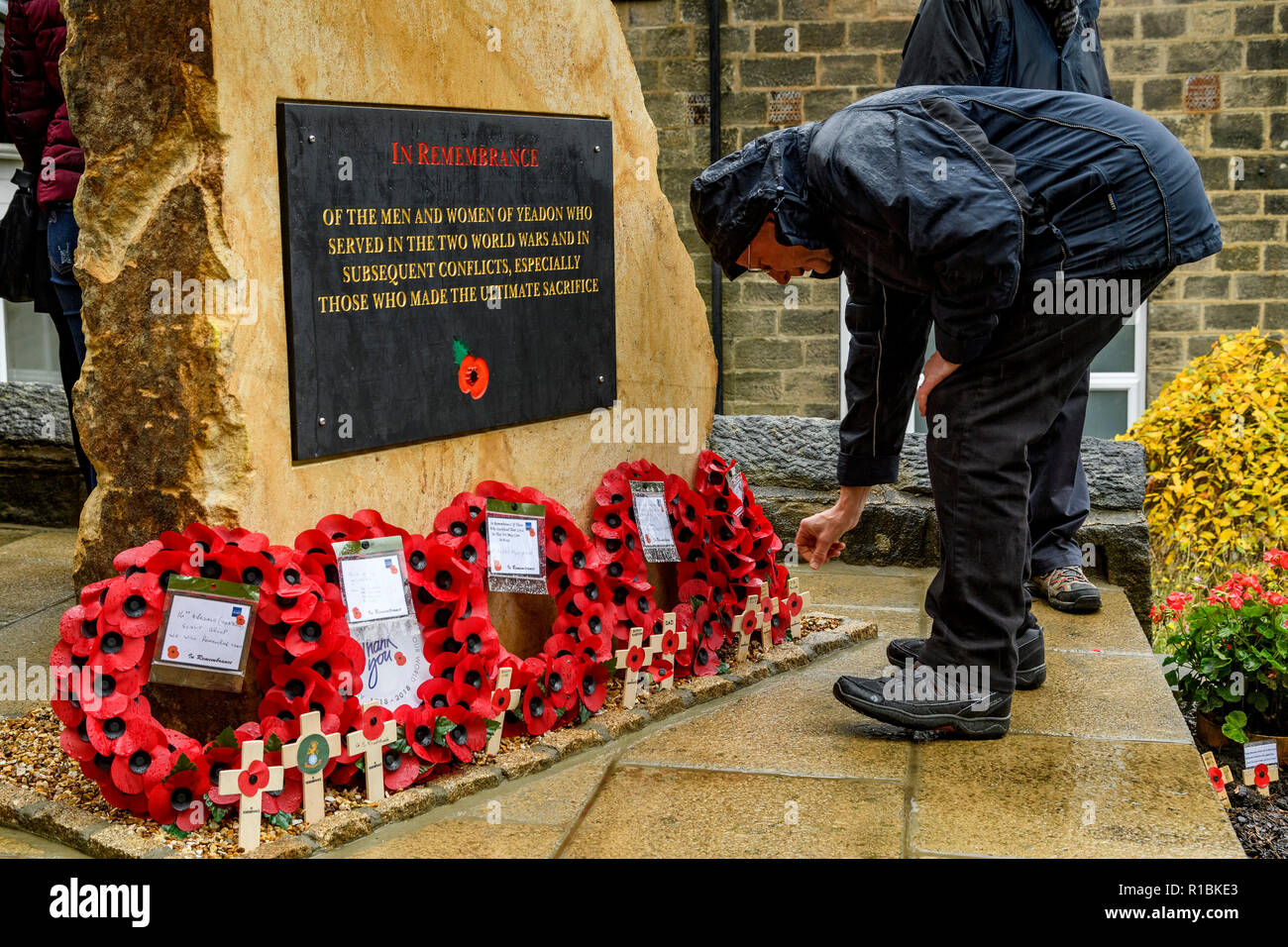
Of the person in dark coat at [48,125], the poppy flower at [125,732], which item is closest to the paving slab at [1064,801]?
A: the poppy flower at [125,732]

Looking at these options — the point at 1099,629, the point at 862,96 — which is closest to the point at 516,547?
the point at 1099,629

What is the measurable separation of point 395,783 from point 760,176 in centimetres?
155

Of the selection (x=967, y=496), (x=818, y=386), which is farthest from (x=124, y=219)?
(x=818, y=386)

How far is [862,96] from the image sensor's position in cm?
909

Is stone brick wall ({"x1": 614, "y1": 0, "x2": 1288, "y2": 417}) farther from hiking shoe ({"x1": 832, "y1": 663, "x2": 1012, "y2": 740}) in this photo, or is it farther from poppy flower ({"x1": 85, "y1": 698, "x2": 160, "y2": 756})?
poppy flower ({"x1": 85, "y1": 698, "x2": 160, "y2": 756})

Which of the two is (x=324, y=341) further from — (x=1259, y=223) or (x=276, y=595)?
(x=1259, y=223)

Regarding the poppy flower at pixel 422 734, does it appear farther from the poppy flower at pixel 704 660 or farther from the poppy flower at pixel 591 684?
the poppy flower at pixel 704 660

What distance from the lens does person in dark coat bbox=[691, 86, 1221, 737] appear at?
276 centimetres

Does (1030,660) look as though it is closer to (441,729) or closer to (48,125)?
(441,729)

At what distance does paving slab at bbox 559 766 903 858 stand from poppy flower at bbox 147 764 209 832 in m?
0.71

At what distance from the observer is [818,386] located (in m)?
9.30

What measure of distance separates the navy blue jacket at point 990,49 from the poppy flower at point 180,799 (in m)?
2.77

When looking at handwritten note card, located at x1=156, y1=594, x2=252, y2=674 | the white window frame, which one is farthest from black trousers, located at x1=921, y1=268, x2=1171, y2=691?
the white window frame

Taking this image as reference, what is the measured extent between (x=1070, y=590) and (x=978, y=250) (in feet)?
6.20
